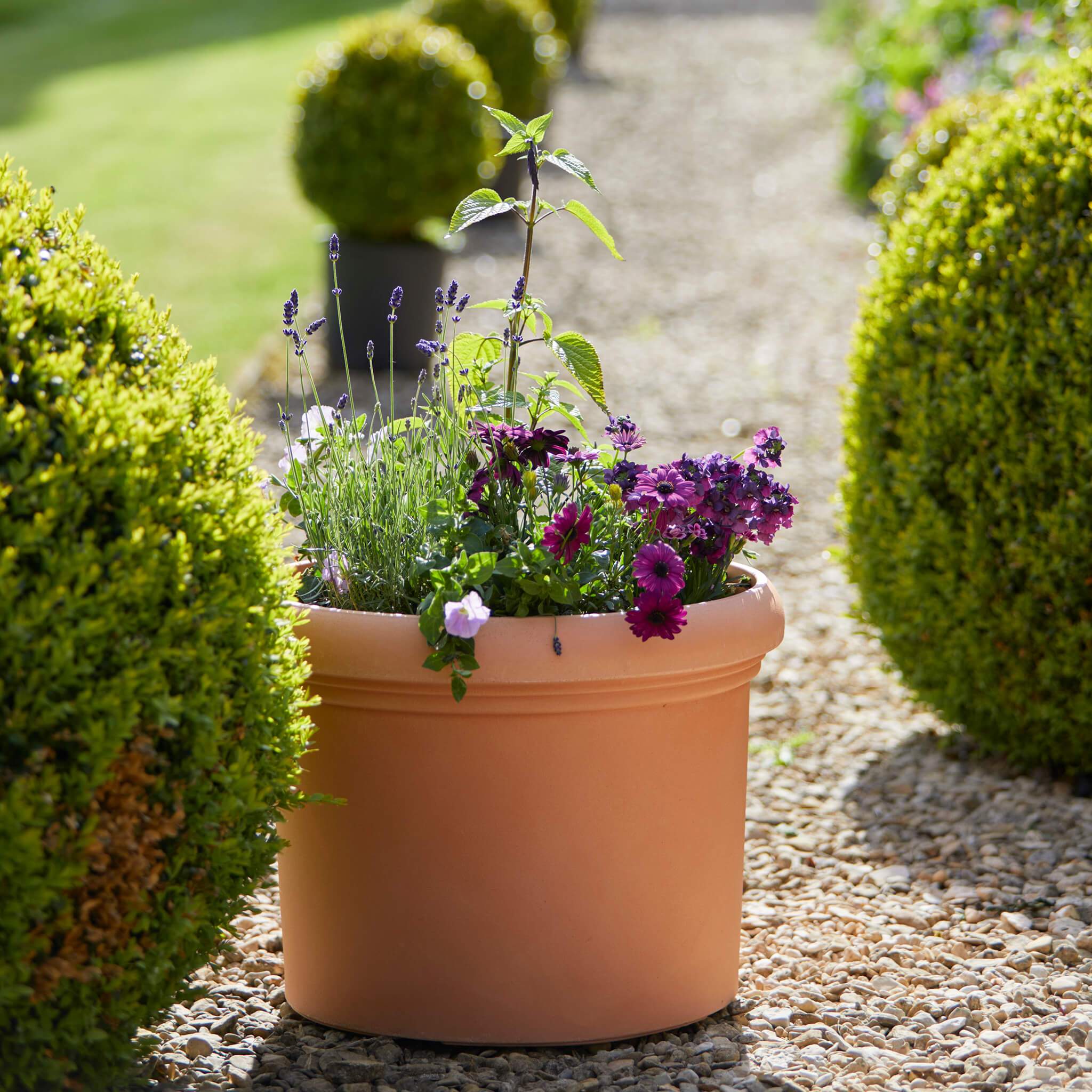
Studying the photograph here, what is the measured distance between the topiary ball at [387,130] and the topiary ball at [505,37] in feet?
10.5

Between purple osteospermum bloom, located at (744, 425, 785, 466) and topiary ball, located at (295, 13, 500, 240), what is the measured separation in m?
5.45

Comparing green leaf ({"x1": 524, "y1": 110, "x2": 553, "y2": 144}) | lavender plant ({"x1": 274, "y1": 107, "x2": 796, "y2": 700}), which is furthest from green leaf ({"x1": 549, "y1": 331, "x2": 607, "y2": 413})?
green leaf ({"x1": 524, "y1": 110, "x2": 553, "y2": 144})

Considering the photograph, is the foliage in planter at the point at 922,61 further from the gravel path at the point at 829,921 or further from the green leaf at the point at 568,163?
the green leaf at the point at 568,163

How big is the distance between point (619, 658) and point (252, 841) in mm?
642

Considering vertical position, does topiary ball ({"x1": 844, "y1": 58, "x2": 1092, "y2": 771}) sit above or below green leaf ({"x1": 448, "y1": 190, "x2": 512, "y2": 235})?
below

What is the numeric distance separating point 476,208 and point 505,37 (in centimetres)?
904

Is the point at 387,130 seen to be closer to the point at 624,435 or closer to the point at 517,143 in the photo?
the point at 517,143

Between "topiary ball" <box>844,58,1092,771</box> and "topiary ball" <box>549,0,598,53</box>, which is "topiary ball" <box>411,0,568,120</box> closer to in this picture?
"topiary ball" <box>549,0,598,53</box>

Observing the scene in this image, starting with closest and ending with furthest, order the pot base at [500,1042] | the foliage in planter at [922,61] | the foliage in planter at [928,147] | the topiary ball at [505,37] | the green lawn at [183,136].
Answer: the pot base at [500,1042] < the foliage in planter at [928,147] < the foliage in planter at [922,61] < the green lawn at [183,136] < the topiary ball at [505,37]

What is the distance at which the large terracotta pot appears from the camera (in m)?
2.22

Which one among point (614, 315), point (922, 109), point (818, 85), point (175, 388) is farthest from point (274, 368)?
point (818, 85)

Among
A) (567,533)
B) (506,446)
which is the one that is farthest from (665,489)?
(506,446)

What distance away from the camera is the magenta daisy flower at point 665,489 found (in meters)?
2.28

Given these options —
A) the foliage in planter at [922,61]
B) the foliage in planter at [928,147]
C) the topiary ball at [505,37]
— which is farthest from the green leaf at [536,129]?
the topiary ball at [505,37]
